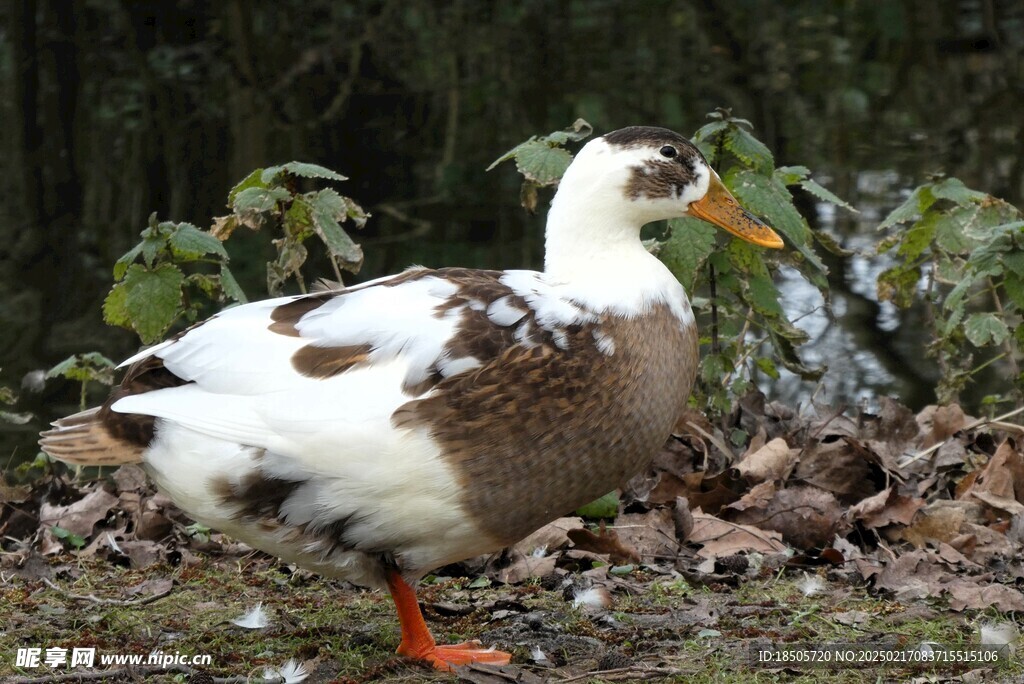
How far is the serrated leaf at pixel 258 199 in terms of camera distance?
477cm

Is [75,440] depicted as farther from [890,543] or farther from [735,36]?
[735,36]

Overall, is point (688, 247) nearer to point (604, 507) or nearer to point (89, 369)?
point (604, 507)

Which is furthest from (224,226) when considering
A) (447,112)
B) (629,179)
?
(447,112)

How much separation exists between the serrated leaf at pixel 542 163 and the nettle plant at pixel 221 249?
629 mm

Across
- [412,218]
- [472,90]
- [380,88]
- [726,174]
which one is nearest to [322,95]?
[380,88]

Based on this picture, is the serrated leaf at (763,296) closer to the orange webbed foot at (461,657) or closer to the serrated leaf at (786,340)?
the serrated leaf at (786,340)

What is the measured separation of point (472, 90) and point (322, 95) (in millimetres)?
1305

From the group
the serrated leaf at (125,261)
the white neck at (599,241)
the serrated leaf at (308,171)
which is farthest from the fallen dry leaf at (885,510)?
the serrated leaf at (125,261)

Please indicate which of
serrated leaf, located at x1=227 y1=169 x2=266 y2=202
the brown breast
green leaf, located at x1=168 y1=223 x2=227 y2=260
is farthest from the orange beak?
serrated leaf, located at x1=227 y1=169 x2=266 y2=202

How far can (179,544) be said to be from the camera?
4.62m

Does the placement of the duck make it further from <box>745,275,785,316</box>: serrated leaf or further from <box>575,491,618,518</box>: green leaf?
<box>745,275,785,316</box>: serrated leaf

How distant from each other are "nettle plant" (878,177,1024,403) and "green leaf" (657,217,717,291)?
0.67 metres

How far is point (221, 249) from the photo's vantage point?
4.51m

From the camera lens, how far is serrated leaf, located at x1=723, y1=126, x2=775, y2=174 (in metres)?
4.79
